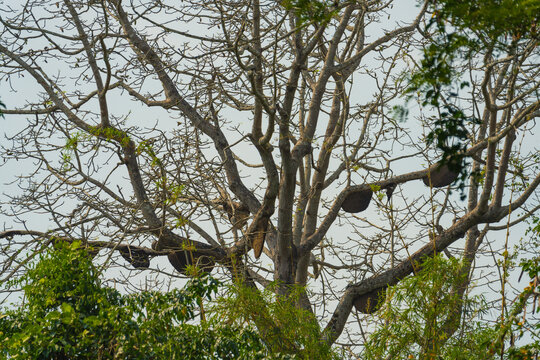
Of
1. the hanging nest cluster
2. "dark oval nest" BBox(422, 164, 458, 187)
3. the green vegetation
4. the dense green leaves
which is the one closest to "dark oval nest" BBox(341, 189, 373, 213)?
"dark oval nest" BBox(422, 164, 458, 187)

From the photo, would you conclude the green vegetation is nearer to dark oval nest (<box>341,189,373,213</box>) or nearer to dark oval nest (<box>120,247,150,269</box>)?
dark oval nest (<box>120,247,150,269</box>)

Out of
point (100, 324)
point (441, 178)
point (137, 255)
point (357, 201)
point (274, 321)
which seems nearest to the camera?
point (100, 324)

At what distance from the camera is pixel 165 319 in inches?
168

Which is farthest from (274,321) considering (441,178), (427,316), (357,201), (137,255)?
(441,178)

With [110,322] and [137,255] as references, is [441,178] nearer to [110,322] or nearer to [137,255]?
[137,255]

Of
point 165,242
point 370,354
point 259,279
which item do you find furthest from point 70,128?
point 370,354

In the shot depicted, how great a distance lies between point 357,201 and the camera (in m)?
7.64

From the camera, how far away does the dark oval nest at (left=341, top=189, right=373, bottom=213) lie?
757 centimetres

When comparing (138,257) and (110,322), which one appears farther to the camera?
(138,257)

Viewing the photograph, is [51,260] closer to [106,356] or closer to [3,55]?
[106,356]

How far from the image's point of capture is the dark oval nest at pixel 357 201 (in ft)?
24.8

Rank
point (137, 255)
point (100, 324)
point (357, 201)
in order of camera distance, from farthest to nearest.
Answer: point (357, 201) < point (137, 255) < point (100, 324)

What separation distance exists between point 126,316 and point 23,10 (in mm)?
3931

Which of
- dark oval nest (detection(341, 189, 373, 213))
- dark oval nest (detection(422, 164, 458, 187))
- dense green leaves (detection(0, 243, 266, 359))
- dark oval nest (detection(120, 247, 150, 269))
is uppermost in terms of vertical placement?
dark oval nest (detection(422, 164, 458, 187))
